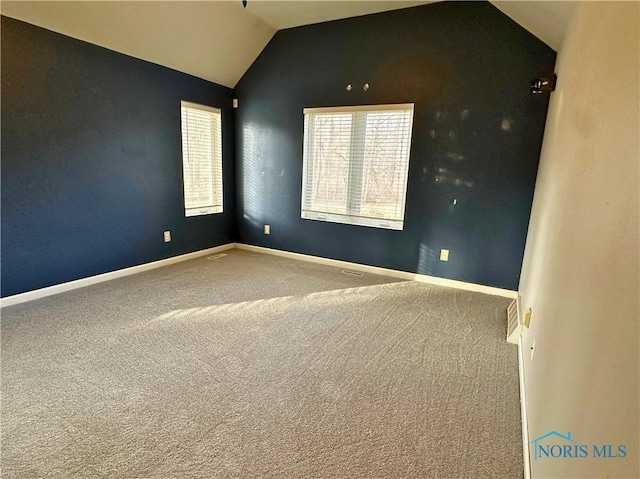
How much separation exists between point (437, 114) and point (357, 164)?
3.20 feet

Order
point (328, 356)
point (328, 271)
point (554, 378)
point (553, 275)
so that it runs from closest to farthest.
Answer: point (554, 378) → point (553, 275) → point (328, 356) → point (328, 271)

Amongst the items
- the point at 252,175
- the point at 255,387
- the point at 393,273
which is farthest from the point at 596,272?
the point at 252,175

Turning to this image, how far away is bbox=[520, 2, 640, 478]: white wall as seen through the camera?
2.25ft

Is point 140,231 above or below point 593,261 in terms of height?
below

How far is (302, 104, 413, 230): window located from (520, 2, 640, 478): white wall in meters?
2.04

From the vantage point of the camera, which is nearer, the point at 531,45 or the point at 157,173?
the point at 531,45

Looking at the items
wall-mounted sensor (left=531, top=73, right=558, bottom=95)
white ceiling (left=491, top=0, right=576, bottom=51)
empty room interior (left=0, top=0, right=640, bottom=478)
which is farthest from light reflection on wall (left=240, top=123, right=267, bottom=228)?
wall-mounted sensor (left=531, top=73, right=558, bottom=95)


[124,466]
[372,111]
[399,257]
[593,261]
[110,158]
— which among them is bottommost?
[124,466]

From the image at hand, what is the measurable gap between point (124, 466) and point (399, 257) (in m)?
3.10

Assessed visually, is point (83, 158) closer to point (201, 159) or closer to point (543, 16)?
point (201, 159)

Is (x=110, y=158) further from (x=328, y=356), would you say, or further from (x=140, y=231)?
(x=328, y=356)

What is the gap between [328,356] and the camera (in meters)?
2.20

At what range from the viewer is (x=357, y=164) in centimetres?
391

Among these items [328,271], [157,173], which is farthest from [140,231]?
[328,271]
